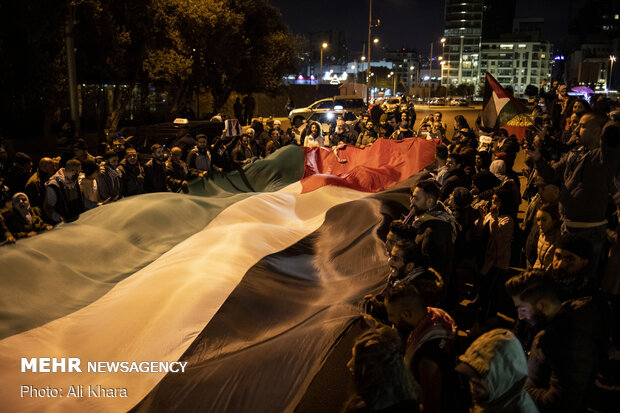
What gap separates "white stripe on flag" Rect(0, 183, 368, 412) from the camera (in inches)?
172

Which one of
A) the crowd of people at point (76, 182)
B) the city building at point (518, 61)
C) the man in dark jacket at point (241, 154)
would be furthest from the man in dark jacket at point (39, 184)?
the city building at point (518, 61)

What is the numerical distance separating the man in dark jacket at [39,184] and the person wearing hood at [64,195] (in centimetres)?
21

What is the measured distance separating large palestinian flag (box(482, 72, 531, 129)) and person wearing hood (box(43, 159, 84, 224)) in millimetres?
9860

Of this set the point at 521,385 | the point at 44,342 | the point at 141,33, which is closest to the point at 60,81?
the point at 141,33

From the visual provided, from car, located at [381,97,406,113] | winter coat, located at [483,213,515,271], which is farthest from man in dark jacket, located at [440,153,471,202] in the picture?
car, located at [381,97,406,113]

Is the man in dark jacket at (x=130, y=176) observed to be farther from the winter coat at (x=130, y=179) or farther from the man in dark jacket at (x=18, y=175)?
the man in dark jacket at (x=18, y=175)

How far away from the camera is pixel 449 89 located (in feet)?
380

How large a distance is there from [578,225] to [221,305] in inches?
138

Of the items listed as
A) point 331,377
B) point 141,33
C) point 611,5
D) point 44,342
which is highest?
point 611,5

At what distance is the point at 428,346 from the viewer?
336 cm

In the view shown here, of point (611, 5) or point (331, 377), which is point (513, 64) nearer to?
point (611, 5)

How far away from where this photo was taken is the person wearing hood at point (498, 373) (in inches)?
104

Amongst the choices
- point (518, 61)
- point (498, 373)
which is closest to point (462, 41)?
point (518, 61)

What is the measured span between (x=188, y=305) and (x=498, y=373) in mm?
3287
